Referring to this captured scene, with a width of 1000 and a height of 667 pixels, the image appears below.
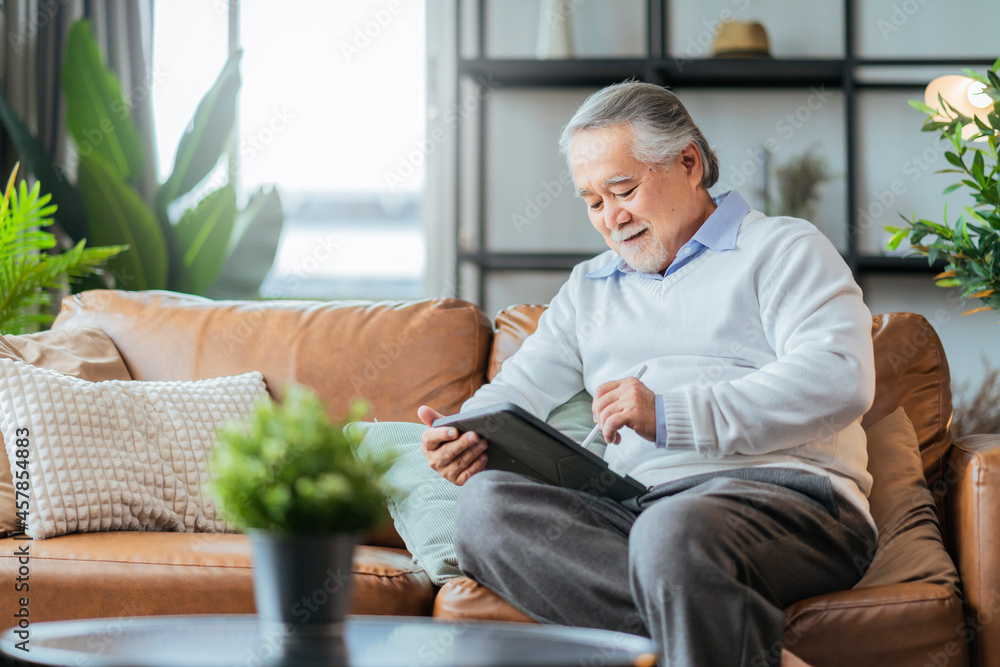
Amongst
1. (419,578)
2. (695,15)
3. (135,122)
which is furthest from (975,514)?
(135,122)

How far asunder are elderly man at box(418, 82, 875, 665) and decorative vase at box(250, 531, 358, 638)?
1.58ft

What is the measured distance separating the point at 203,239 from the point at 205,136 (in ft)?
1.15

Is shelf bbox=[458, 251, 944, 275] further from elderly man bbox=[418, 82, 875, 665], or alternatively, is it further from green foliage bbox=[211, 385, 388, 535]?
green foliage bbox=[211, 385, 388, 535]

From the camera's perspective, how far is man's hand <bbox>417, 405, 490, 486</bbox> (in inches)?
54.1

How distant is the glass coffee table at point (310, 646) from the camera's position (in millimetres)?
703

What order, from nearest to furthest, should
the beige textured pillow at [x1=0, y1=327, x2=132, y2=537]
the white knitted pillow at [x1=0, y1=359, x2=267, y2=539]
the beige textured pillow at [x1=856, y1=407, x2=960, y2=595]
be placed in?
the beige textured pillow at [x1=856, y1=407, x2=960, y2=595]
the white knitted pillow at [x1=0, y1=359, x2=267, y2=539]
the beige textured pillow at [x1=0, y1=327, x2=132, y2=537]

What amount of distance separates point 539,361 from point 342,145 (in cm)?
207

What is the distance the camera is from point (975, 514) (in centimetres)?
133

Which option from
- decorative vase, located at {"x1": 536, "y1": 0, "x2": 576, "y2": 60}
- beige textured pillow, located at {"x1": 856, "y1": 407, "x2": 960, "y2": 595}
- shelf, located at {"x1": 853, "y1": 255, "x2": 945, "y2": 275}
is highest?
decorative vase, located at {"x1": 536, "y1": 0, "x2": 576, "y2": 60}

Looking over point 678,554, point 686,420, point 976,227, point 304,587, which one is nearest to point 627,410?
point 686,420

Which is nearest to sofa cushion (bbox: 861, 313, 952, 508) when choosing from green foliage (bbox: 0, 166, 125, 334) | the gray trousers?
the gray trousers

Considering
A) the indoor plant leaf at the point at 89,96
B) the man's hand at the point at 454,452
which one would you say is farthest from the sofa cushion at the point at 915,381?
the indoor plant leaf at the point at 89,96

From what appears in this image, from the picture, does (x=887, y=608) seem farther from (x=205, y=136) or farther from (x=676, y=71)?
(x=205, y=136)

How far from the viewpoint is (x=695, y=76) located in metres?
2.88
